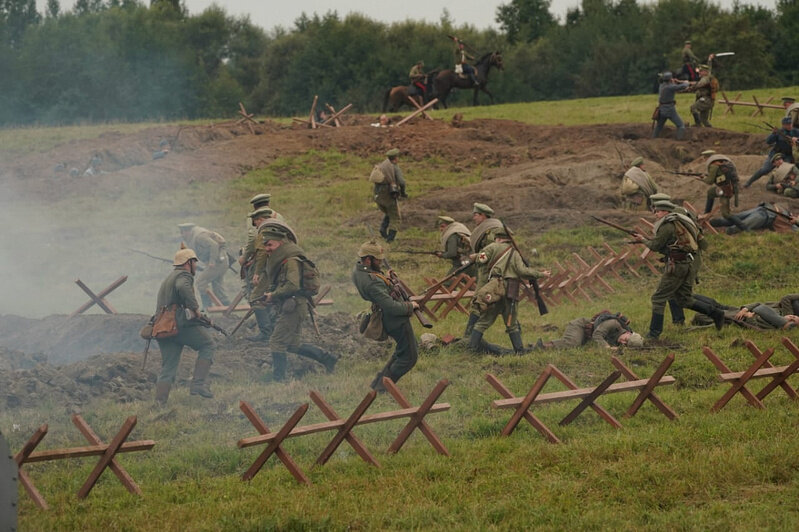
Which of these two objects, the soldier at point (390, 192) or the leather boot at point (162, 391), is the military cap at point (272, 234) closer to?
the leather boot at point (162, 391)

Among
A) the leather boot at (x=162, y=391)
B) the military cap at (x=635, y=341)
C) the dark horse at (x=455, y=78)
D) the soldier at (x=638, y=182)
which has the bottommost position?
the military cap at (x=635, y=341)

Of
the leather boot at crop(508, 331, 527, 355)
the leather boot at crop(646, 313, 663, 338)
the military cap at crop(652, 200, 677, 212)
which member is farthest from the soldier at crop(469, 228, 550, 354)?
the military cap at crop(652, 200, 677, 212)

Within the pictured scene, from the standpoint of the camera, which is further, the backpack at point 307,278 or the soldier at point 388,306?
the backpack at point 307,278

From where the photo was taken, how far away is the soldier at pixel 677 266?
15609 mm

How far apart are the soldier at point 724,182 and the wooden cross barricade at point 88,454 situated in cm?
1527

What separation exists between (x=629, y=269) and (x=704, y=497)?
11.6m

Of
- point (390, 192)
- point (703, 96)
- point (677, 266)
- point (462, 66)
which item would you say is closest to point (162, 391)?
point (677, 266)

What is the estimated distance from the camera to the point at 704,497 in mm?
9562

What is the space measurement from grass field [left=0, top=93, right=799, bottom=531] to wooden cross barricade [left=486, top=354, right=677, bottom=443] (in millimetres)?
154

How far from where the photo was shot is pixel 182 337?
45.1 feet

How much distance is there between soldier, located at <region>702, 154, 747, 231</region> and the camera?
A: 866 inches

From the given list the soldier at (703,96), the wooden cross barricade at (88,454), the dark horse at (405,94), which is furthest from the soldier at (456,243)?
the dark horse at (405,94)

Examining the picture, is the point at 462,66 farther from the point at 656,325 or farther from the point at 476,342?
the point at 476,342

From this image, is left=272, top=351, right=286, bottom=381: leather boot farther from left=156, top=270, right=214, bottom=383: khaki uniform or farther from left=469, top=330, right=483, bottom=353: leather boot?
left=469, top=330, right=483, bottom=353: leather boot
